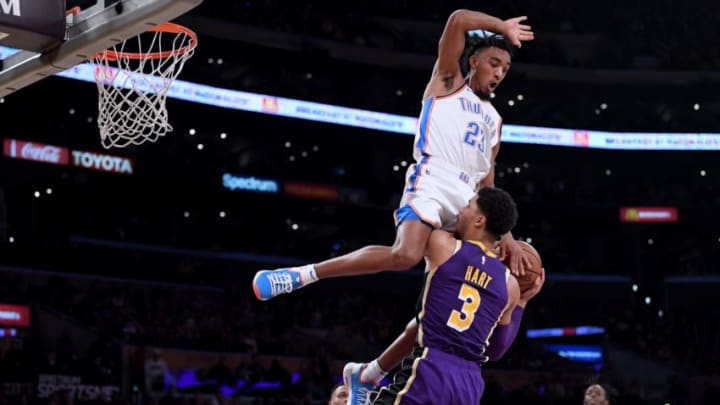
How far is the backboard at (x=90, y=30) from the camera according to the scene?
5.86m

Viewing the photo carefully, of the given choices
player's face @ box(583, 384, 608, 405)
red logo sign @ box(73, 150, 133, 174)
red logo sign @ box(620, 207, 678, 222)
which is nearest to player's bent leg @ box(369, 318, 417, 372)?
player's face @ box(583, 384, 608, 405)

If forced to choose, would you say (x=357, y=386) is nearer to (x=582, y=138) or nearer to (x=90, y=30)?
(x=90, y=30)

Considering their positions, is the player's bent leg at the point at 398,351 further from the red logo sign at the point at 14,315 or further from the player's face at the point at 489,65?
the red logo sign at the point at 14,315

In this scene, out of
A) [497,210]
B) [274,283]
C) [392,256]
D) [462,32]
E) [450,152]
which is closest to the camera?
[497,210]

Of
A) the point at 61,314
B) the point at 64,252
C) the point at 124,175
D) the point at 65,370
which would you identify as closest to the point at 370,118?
the point at 124,175

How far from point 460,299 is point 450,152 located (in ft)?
3.71

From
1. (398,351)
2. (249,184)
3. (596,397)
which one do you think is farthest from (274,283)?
(249,184)

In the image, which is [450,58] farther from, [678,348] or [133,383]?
[678,348]

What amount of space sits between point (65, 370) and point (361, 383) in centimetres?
1302

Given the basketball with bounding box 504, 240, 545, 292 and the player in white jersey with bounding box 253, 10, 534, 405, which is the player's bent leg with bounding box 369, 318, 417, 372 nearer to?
the player in white jersey with bounding box 253, 10, 534, 405

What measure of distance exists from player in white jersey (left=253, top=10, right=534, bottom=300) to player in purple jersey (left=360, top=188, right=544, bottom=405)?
1.42ft

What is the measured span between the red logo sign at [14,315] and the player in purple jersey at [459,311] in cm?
1753

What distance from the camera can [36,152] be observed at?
23.7 metres

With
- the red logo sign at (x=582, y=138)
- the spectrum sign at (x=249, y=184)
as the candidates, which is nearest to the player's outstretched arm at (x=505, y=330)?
the spectrum sign at (x=249, y=184)
